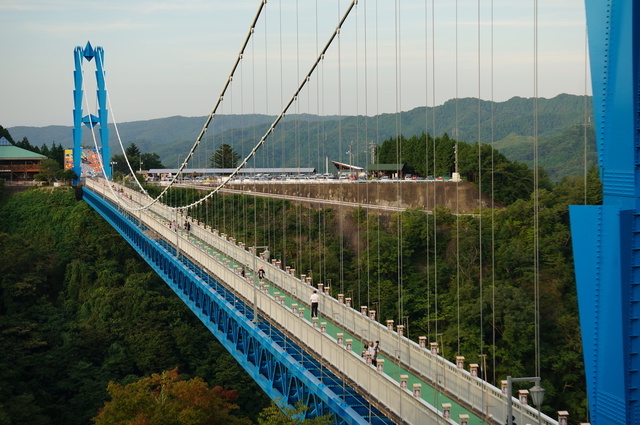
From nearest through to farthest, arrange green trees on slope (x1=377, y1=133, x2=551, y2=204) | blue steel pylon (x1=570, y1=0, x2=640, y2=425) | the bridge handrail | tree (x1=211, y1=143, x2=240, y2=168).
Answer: blue steel pylon (x1=570, y1=0, x2=640, y2=425), the bridge handrail, green trees on slope (x1=377, y1=133, x2=551, y2=204), tree (x1=211, y1=143, x2=240, y2=168)

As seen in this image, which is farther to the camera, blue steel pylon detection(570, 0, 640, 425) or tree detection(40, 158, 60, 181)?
tree detection(40, 158, 60, 181)

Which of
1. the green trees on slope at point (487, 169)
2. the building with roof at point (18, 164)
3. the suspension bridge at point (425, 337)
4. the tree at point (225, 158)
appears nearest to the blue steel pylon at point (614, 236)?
the suspension bridge at point (425, 337)

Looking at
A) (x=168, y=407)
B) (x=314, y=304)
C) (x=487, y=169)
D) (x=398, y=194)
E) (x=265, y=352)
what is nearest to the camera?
(x=314, y=304)

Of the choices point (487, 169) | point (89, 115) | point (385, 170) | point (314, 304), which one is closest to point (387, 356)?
point (314, 304)

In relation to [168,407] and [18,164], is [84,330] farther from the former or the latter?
[18,164]

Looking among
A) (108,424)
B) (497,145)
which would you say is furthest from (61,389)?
(497,145)

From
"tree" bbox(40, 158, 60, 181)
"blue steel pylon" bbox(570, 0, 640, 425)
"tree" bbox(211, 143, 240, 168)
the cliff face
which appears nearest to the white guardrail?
"blue steel pylon" bbox(570, 0, 640, 425)

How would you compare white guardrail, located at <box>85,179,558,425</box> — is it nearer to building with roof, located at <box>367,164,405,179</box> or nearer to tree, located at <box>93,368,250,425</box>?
tree, located at <box>93,368,250,425</box>
